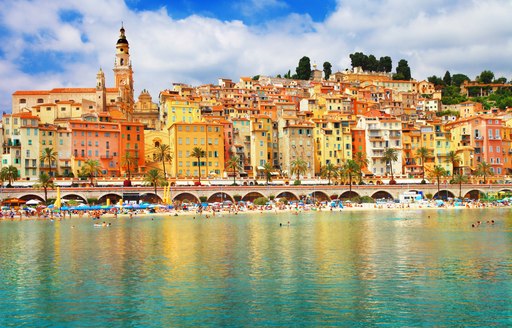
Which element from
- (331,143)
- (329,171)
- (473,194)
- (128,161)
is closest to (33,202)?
(128,161)

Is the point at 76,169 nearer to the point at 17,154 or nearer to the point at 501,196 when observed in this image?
the point at 17,154

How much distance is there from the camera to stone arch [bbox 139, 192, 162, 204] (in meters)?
92.9

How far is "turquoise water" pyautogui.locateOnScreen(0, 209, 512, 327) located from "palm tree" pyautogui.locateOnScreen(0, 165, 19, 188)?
3794cm

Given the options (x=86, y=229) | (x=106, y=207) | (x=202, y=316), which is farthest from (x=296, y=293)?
(x=106, y=207)

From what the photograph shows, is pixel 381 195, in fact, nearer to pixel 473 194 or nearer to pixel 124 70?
pixel 473 194

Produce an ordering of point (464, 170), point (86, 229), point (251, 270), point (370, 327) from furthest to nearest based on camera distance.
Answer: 1. point (464, 170)
2. point (86, 229)
3. point (251, 270)
4. point (370, 327)

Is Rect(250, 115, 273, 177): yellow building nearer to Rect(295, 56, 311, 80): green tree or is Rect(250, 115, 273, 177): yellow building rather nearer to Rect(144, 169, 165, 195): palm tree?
Rect(144, 169, 165, 195): palm tree

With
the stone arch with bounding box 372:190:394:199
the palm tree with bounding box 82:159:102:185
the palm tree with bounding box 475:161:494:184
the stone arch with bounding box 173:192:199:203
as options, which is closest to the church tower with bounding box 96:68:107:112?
the palm tree with bounding box 82:159:102:185

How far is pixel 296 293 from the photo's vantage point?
2677 centimetres

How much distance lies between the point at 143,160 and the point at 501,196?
63873mm

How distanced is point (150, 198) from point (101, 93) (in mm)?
39723

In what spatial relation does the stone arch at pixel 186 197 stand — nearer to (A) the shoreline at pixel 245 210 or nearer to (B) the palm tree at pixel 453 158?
(A) the shoreline at pixel 245 210

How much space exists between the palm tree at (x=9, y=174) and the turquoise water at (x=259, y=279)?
37.9 m

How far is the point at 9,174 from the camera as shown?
89250 millimetres
